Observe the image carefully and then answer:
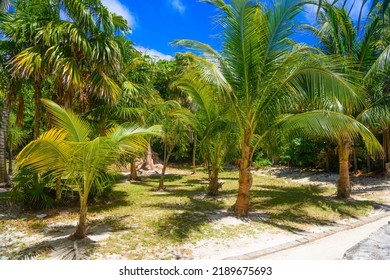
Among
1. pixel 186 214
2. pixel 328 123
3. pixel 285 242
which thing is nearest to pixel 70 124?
pixel 186 214

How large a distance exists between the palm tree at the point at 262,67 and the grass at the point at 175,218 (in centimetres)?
83

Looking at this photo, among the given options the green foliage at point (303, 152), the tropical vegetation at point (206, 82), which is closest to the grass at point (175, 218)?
the tropical vegetation at point (206, 82)

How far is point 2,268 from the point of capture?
157 inches

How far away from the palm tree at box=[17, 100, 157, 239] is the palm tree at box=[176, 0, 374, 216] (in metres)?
1.97

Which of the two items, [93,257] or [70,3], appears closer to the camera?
[93,257]

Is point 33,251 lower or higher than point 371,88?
lower

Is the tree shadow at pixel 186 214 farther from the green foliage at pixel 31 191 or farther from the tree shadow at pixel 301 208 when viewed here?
the green foliage at pixel 31 191

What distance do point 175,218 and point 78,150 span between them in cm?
251

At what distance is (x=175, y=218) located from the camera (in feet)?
20.7

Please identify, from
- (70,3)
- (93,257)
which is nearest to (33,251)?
(93,257)

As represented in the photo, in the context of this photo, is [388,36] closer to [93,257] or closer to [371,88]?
[371,88]

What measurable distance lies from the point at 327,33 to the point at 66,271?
8338 mm

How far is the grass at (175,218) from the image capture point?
4926 mm

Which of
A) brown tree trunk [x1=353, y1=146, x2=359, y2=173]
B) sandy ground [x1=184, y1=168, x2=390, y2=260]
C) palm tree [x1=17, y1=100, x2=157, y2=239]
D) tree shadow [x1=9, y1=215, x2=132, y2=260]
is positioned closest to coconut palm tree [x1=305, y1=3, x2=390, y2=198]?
sandy ground [x1=184, y1=168, x2=390, y2=260]
